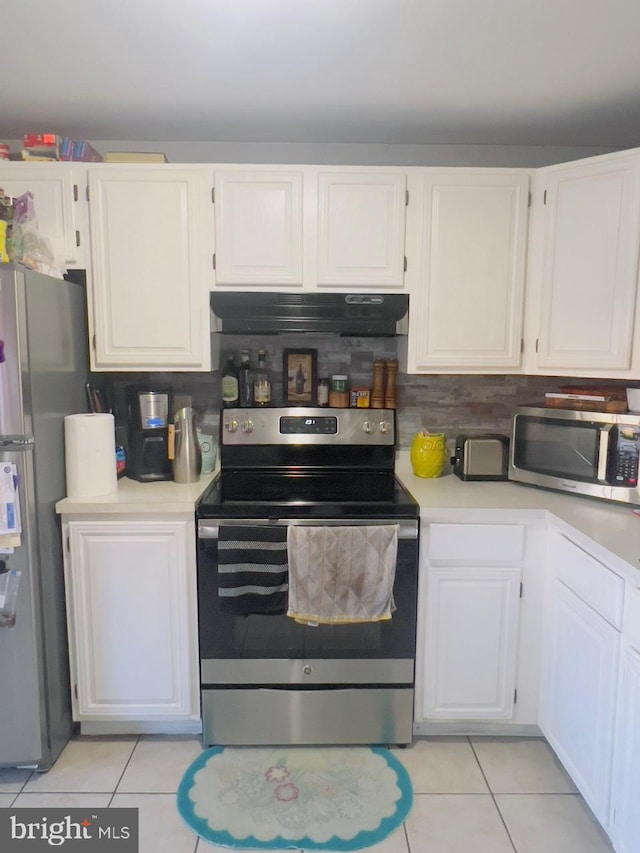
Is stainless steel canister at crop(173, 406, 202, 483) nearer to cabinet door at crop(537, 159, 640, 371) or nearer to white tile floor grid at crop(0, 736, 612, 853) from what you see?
white tile floor grid at crop(0, 736, 612, 853)

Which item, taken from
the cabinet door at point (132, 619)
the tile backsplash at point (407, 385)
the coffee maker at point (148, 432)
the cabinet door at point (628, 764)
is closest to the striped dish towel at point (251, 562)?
the cabinet door at point (132, 619)

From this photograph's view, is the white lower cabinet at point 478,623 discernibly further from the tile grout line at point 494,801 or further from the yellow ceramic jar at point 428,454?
the yellow ceramic jar at point 428,454

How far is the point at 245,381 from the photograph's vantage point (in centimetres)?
250

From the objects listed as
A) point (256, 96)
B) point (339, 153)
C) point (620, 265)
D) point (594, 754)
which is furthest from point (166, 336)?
point (594, 754)

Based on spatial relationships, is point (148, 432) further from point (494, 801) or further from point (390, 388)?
point (494, 801)

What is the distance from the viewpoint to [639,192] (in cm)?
196

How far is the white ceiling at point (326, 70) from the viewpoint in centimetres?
153

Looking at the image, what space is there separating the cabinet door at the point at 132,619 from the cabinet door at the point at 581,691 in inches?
50.1

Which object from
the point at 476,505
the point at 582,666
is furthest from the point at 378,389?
the point at 582,666

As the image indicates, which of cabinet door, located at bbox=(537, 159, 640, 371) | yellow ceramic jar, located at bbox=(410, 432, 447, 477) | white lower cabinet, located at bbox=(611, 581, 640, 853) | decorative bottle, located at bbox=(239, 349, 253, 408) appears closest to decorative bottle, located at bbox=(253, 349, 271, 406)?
decorative bottle, located at bbox=(239, 349, 253, 408)

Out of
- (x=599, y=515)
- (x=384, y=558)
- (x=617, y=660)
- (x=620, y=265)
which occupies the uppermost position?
(x=620, y=265)

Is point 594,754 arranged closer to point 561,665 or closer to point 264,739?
point 561,665

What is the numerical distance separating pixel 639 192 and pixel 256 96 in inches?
55.0

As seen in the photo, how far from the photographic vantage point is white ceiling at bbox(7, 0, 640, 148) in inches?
60.4
